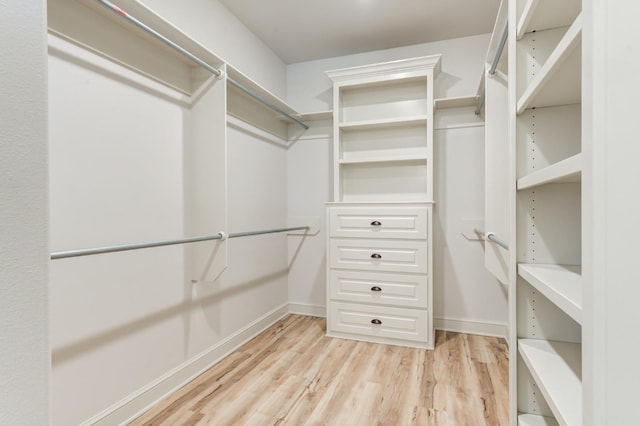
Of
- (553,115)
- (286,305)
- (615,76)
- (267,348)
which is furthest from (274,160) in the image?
(615,76)

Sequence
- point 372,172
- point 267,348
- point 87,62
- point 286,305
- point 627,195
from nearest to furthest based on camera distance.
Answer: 1. point 627,195
2. point 87,62
3. point 267,348
4. point 372,172
5. point 286,305

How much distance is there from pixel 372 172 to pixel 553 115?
182 cm

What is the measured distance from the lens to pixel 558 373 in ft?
2.99

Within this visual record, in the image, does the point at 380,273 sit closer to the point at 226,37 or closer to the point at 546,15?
the point at 546,15

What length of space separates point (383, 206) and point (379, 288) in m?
0.63

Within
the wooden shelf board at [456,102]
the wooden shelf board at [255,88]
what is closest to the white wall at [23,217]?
the wooden shelf board at [255,88]

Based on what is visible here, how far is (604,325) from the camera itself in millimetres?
544

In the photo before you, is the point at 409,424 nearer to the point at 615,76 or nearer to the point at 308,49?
the point at 615,76

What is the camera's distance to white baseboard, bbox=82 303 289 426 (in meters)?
1.44

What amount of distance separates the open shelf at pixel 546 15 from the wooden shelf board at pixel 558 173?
1.63 ft

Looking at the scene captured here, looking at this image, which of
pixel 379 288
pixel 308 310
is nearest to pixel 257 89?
pixel 379 288

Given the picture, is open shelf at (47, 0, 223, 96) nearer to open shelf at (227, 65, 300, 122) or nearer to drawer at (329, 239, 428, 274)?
open shelf at (227, 65, 300, 122)

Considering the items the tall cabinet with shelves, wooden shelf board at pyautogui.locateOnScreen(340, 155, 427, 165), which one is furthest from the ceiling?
the tall cabinet with shelves

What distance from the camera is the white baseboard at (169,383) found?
56.7 inches
